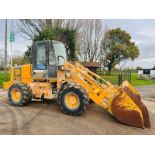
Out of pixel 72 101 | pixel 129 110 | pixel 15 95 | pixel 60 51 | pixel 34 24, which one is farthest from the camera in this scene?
pixel 34 24

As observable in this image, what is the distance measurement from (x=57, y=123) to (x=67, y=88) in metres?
1.40

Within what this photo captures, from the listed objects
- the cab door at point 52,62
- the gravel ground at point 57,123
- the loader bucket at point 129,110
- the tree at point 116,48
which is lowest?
the gravel ground at point 57,123

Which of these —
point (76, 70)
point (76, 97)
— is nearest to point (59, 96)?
point (76, 97)

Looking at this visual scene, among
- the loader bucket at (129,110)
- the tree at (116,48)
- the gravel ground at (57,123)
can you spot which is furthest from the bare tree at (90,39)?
the loader bucket at (129,110)

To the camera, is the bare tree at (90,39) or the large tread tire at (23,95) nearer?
the large tread tire at (23,95)

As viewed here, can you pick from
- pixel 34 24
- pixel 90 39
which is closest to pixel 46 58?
pixel 34 24

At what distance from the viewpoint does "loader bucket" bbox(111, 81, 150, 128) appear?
6434 millimetres

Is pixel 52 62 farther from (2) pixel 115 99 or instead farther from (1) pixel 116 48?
(1) pixel 116 48

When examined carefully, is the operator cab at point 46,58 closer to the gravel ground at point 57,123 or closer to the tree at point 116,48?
the gravel ground at point 57,123

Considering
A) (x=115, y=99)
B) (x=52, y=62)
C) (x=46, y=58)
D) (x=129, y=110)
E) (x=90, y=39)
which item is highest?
(x=90, y=39)

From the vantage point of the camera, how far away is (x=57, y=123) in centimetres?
666

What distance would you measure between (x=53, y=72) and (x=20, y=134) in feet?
12.0

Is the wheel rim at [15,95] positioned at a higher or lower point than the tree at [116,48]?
lower

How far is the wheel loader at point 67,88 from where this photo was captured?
21.7ft
